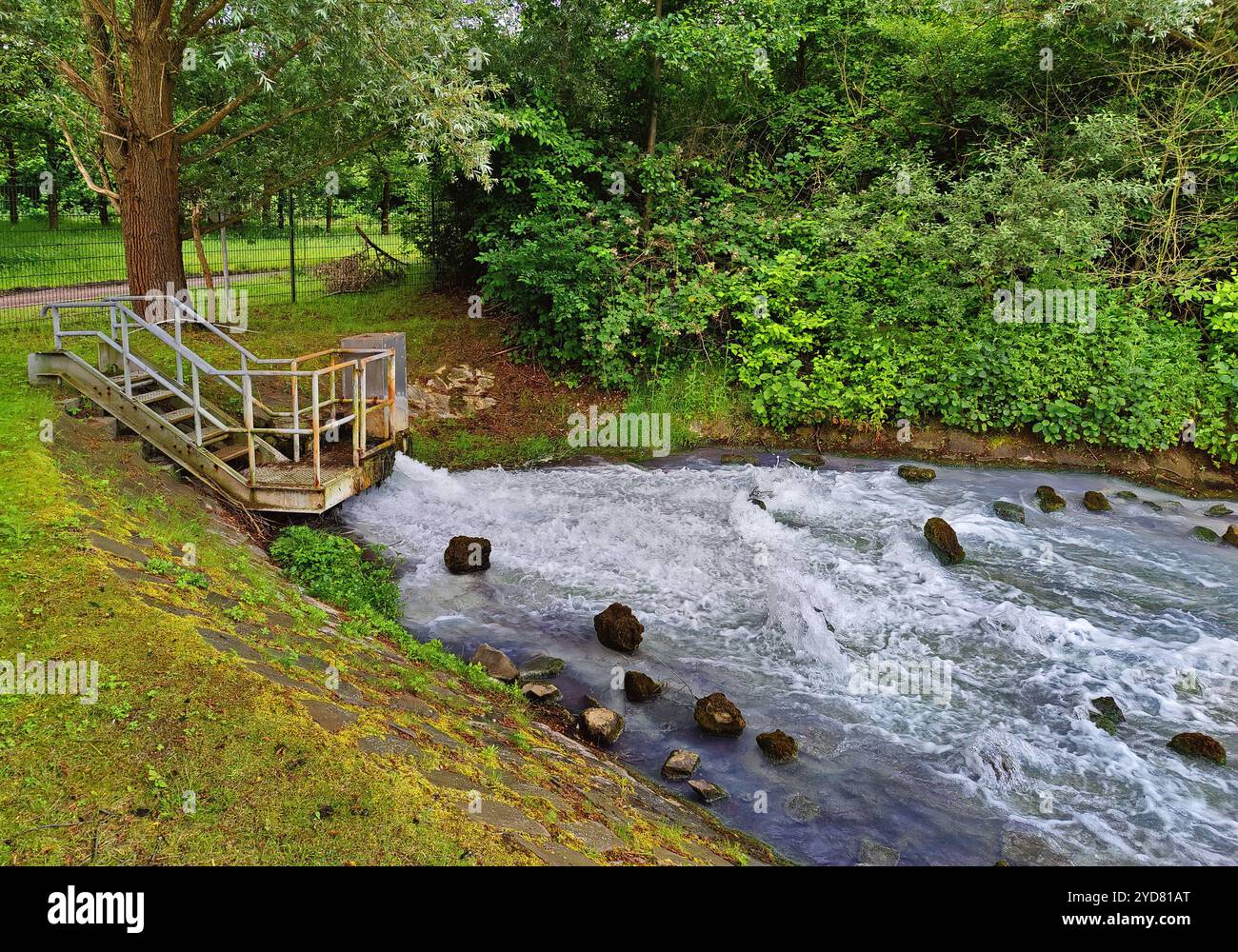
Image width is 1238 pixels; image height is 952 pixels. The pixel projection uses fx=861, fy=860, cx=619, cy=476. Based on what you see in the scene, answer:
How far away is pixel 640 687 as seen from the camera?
7473 mm

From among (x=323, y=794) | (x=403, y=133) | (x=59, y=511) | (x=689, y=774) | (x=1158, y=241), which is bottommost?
(x=689, y=774)

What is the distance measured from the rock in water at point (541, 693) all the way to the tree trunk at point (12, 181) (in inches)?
668

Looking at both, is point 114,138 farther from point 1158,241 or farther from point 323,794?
point 1158,241

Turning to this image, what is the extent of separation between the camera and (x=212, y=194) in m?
15.0

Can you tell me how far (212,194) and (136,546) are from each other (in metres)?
10.4

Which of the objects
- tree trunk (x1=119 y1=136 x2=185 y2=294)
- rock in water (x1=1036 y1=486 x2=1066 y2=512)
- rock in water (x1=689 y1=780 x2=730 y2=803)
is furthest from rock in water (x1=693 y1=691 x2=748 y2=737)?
tree trunk (x1=119 y1=136 x2=185 y2=294)

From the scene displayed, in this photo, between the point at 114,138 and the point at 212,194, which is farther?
the point at 212,194

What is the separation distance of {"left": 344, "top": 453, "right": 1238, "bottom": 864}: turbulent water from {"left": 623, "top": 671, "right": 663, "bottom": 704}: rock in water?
0.32 feet

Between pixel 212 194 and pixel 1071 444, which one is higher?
pixel 212 194

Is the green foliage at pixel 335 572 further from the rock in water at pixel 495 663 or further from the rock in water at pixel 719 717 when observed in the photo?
the rock in water at pixel 719 717

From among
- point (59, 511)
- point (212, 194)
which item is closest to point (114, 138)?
point (212, 194)

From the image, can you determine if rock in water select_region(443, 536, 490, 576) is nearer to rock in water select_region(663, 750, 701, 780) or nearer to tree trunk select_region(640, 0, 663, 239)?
rock in water select_region(663, 750, 701, 780)

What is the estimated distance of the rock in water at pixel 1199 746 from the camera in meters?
6.81

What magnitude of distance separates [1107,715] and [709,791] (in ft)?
12.2
